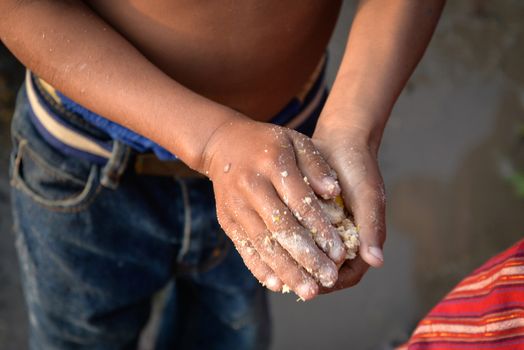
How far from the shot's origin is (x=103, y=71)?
1.08m

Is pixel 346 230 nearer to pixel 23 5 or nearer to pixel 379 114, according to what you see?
pixel 379 114

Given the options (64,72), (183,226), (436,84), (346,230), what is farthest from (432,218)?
(64,72)

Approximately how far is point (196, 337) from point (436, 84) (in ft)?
6.06

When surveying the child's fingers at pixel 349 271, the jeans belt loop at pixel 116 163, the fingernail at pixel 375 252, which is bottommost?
the jeans belt loop at pixel 116 163

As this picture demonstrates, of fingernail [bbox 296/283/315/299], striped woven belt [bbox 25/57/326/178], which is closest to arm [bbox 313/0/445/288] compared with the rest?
fingernail [bbox 296/283/315/299]

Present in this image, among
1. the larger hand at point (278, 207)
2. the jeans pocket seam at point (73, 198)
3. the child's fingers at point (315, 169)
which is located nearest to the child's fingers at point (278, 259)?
the larger hand at point (278, 207)

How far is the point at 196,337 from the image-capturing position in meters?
1.86

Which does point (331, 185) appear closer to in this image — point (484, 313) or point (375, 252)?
point (375, 252)

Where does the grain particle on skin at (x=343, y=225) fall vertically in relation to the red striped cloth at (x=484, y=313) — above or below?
above

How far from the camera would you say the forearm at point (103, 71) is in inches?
41.9

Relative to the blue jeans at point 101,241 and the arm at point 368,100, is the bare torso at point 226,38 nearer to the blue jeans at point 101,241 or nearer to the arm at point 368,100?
the arm at point 368,100

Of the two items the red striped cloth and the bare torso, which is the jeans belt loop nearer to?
the bare torso

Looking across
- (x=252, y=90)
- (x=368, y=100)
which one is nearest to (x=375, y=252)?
(x=368, y=100)

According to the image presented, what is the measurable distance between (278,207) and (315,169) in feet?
0.30
